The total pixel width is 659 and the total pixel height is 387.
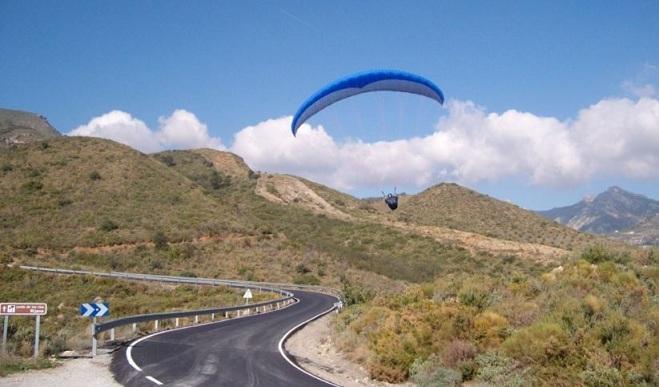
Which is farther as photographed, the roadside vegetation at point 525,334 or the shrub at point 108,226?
the shrub at point 108,226

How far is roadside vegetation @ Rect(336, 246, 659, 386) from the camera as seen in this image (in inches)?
433

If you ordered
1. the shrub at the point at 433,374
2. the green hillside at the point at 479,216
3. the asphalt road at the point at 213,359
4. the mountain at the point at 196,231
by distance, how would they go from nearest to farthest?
the shrub at the point at 433,374 < the asphalt road at the point at 213,359 < the mountain at the point at 196,231 < the green hillside at the point at 479,216

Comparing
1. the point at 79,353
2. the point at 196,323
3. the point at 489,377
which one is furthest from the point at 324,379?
the point at 196,323

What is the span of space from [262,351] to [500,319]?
739 centimetres

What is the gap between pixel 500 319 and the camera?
1424 cm

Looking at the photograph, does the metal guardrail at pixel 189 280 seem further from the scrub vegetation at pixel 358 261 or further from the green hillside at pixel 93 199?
the green hillside at pixel 93 199

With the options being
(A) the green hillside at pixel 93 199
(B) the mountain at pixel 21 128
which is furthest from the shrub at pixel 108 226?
(B) the mountain at pixel 21 128

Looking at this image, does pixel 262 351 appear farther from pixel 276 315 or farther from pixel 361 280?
pixel 361 280

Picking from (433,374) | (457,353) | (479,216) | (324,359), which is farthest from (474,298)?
(479,216)

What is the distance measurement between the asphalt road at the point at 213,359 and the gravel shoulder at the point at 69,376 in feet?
1.01

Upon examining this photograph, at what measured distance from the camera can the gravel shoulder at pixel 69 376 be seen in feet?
37.3

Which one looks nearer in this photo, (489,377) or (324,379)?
(489,377)

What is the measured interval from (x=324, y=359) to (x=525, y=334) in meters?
6.73

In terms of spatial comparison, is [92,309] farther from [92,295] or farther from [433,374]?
[92,295]
